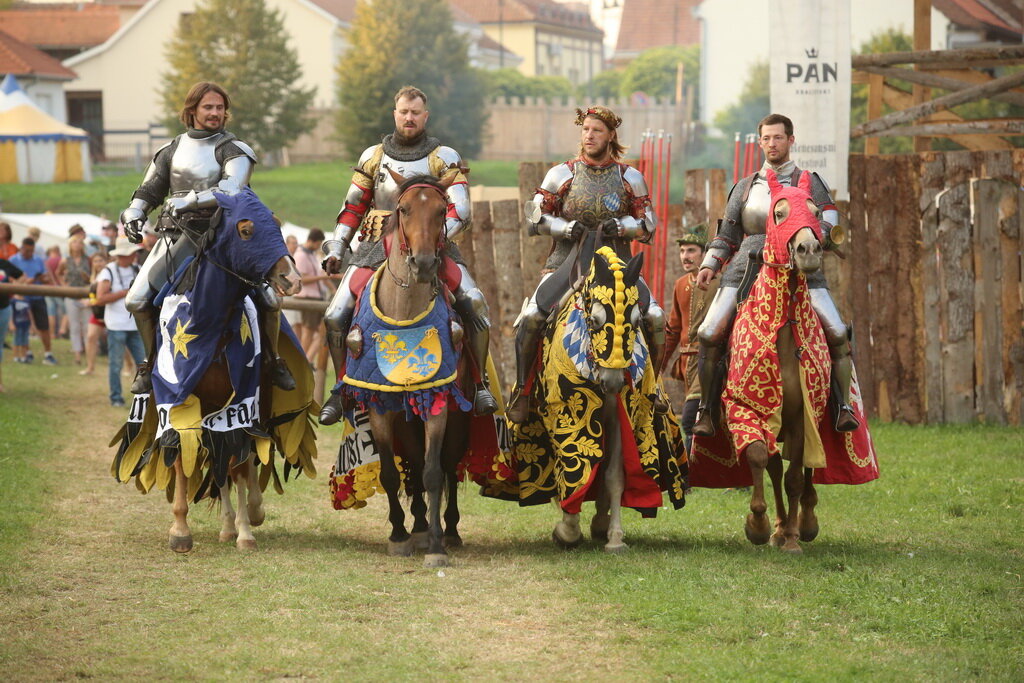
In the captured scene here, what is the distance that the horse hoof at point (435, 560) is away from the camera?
782 cm

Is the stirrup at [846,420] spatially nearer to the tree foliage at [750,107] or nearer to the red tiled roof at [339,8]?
the tree foliage at [750,107]

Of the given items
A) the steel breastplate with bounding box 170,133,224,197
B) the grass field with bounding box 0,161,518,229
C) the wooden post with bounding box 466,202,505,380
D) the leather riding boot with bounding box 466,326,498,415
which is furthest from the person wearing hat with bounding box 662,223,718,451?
the grass field with bounding box 0,161,518,229

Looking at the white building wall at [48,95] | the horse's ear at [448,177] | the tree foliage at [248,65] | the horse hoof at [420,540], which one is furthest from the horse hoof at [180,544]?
the white building wall at [48,95]

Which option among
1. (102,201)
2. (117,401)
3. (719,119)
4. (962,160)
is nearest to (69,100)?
(102,201)

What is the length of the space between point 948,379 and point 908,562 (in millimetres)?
5630

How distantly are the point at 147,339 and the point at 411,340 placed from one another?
1.88 m

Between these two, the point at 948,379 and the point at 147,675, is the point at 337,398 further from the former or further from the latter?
the point at 948,379

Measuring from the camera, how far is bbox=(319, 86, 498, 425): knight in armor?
26.7 feet

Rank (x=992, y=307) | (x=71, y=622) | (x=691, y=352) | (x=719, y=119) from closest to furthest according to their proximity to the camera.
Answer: (x=71, y=622)
(x=691, y=352)
(x=992, y=307)
(x=719, y=119)

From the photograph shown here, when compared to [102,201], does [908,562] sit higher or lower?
lower

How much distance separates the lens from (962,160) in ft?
41.5

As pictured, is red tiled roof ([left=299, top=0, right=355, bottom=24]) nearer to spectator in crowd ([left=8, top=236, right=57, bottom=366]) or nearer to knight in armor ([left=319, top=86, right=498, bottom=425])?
spectator in crowd ([left=8, top=236, right=57, bottom=366])

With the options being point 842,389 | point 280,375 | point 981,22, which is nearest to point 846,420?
point 842,389

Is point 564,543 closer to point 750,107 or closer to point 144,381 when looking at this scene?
point 144,381
